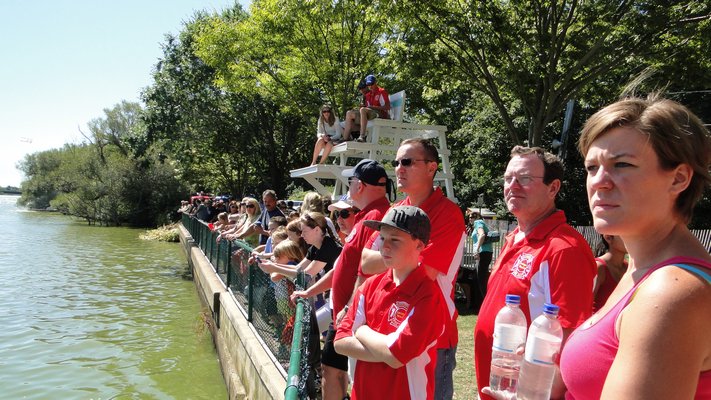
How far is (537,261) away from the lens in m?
2.40

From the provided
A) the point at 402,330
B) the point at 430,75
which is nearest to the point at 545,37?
the point at 430,75

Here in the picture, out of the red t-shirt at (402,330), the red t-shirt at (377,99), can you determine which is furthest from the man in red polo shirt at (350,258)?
the red t-shirt at (377,99)

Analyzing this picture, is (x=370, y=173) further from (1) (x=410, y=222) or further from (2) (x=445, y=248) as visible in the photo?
(1) (x=410, y=222)

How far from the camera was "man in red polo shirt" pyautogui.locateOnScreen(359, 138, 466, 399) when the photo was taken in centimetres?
306

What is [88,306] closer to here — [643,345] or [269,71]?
[269,71]

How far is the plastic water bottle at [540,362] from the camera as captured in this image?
1.63 meters

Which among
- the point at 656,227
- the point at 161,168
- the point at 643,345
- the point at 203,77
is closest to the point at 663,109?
the point at 656,227

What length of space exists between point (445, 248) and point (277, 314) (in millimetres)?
3001

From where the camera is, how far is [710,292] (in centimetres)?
114

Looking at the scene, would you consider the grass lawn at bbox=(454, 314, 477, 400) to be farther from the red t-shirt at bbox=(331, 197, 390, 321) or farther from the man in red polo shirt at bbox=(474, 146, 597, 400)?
the man in red polo shirt at bbox=(474, 146, 597, 400)

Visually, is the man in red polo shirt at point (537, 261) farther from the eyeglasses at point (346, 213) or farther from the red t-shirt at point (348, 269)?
the eyeglasses at point (346, 213)

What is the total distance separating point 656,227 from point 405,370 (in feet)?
5.18

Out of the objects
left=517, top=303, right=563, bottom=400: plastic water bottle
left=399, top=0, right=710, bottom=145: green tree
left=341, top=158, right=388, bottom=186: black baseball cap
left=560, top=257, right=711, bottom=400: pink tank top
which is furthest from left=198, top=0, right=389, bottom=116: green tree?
left=560, top=257, right=711, bottom=400: pink tank top

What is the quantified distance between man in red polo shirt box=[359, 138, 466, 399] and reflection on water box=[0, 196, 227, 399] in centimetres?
522
